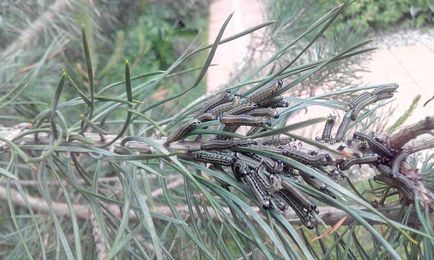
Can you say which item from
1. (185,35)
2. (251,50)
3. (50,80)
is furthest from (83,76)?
(185,35)

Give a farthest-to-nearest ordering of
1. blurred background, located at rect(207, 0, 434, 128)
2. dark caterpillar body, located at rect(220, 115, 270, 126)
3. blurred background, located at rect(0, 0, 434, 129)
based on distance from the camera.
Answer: blurred background, located at rect(207, 0, 434, 128) < blurred background, located at rect(0, 0, 434, 129) < dark caterpillar body, located at rect(220, 115, 270, 126)

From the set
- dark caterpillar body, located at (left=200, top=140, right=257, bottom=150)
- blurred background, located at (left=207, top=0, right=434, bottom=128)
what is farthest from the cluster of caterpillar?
blurred background, located at (left=207, top=0, right=434, bottom=128)

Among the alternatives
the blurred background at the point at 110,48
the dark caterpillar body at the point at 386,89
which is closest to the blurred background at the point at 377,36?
the blurred background at the point at 110,48

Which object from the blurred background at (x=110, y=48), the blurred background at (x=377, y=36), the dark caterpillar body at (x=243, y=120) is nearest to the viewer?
the dark caterpillar body at (x=243, y=120)

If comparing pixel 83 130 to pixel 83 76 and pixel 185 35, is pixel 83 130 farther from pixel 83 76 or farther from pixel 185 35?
pixel 185 35

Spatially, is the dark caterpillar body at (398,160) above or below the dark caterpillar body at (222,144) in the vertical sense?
above

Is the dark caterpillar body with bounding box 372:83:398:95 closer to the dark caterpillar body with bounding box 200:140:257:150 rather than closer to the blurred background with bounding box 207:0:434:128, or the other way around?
the dark caterpillar body with bounding box 200:140:257:150

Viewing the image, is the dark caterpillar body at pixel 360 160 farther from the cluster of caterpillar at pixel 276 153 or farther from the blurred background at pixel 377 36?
the blurred background at pixel 377 36

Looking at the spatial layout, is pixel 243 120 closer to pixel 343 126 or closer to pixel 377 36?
pixel 343 126

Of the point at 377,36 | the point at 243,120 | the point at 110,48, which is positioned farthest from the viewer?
the point at 377,36

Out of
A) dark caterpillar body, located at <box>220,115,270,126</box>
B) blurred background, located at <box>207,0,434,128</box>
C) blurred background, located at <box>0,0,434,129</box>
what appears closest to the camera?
dark caterpillar body, located at <box>220,115,270,126</box>

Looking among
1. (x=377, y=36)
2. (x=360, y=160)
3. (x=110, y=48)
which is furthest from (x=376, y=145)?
(x=377, y=36)
